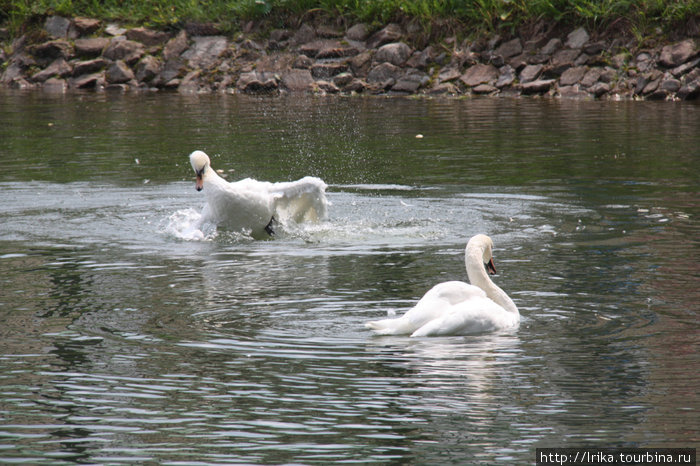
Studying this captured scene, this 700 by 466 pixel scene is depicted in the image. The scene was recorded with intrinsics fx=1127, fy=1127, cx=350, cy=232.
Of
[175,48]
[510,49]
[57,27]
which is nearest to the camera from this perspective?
[510,49]

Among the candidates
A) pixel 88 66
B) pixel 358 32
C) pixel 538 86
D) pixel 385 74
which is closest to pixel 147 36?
pixel 88 66

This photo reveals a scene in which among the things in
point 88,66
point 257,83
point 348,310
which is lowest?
point 348,310

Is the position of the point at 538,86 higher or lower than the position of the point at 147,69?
lower

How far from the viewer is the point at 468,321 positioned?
7.93 meters

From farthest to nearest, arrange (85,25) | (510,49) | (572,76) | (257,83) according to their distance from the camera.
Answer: (85,25) < (257,83) < (510,49) < (572,76)

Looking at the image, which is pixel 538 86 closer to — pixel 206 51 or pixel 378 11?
pixel 378 11

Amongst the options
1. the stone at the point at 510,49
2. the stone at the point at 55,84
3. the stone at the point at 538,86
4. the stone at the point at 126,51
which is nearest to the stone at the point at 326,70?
the stone at the point at 510,49

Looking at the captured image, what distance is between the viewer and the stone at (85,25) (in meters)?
38.9

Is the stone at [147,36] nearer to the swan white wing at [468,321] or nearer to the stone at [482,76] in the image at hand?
the stone at [482,76]

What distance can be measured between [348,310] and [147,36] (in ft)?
101

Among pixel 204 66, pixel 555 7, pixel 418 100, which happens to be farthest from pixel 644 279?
pixel 204 66

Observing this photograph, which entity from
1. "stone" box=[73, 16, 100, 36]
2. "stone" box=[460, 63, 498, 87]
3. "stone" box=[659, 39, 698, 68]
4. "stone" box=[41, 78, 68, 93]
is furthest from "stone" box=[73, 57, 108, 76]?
"stone" box=[659, 39, 698, 68]

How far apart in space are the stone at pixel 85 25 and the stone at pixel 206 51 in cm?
388

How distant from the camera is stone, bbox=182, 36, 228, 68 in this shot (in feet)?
121
